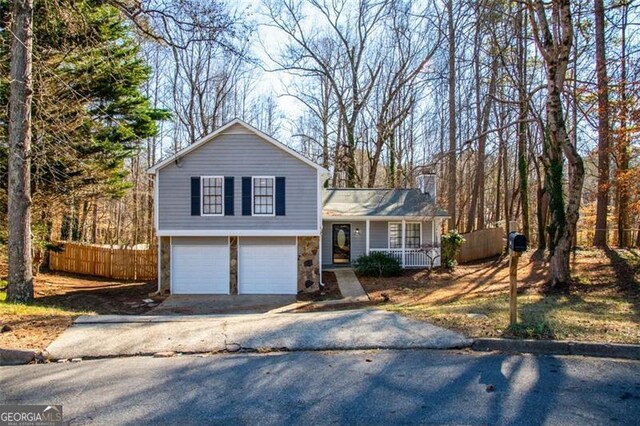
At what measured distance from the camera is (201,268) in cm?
1656

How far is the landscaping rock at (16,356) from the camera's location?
5.31 meters

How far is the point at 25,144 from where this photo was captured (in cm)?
1023

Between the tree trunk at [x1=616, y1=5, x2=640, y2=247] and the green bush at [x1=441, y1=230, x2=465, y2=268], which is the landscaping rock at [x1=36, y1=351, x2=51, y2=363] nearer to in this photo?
the tree trunk at [x1=616, y1=5, x2=640, y2=247]

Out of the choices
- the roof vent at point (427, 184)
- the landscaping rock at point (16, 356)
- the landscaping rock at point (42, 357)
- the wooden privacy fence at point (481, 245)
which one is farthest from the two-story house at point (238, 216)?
the landscaping rock at point (16, 356)

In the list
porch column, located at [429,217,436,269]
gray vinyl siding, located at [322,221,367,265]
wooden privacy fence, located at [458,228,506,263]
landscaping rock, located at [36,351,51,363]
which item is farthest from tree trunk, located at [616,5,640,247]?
landscaping rock, located at [36,351,51,363]

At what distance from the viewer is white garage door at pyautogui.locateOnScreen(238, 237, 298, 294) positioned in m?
16.6

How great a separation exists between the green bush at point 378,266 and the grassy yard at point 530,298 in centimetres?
49

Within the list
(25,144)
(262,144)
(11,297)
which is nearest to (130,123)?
(262,144)

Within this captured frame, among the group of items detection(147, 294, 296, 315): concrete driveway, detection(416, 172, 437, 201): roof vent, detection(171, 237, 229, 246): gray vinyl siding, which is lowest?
detection(147, 294, 296, 315): concrete driveway

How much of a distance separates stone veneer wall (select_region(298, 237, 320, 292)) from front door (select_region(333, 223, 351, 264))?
4.16 meters

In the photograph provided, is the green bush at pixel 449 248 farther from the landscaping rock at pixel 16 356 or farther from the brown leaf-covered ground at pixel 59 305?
the landscaping rock at pixel 16 356

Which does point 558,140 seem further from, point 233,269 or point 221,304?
point 233,269

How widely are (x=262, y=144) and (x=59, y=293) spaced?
873 centimetres

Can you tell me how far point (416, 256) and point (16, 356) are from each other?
55.5 feet
